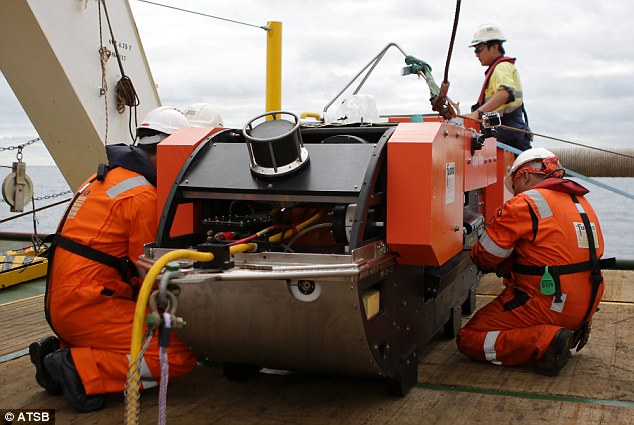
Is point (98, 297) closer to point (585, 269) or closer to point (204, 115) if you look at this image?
point (204, 115)

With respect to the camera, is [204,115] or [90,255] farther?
[204,115]

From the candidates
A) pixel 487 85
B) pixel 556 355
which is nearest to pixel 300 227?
pixel 556 355

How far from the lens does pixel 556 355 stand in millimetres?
3527

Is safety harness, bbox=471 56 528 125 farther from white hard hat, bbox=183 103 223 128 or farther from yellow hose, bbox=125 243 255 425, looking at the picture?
yellow hose, bbox=125 243 255 425

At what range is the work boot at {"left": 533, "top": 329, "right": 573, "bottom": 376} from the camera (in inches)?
139

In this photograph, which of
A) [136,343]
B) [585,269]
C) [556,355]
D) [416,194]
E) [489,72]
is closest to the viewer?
[136,343]

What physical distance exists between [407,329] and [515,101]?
3221 mm

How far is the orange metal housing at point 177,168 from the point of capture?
3.24 m

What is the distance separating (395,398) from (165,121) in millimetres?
1847

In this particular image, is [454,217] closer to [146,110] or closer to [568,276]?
[568,276]

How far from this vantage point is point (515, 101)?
5.84 m

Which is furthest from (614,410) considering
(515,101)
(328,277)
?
(515,101)

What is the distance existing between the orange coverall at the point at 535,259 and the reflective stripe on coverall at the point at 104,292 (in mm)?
1657

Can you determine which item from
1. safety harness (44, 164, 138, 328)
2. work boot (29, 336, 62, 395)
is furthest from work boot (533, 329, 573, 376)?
work boot (29, 336, 62, 395)
